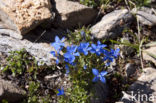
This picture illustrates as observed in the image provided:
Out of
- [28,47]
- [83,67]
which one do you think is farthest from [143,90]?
[28,47]

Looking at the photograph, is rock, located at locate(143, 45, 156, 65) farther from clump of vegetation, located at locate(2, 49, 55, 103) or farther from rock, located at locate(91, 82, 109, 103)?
clump of vegetation, located at locate(2, 49, 55, 103)

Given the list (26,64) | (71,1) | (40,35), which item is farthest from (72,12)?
(26,64)

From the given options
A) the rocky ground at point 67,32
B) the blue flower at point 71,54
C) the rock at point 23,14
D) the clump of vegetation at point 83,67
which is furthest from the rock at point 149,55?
the rock at point 23,14

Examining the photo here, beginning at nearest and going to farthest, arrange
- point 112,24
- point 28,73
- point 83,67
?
point 83,67 < point 28,73 < point 112,24

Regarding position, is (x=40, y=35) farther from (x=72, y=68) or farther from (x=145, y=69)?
(x=145, y=69)

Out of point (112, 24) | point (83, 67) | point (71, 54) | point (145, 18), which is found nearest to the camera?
point (71, 54)

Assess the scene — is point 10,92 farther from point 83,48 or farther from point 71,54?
point 83,48
